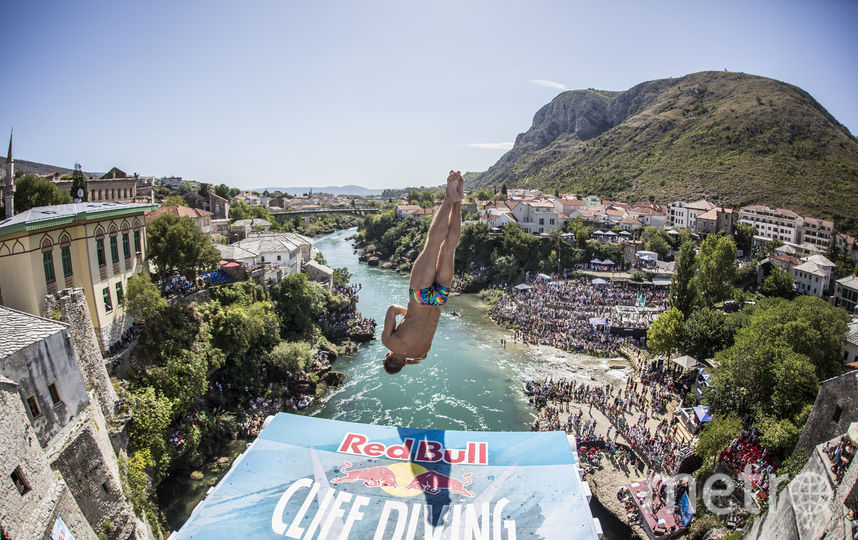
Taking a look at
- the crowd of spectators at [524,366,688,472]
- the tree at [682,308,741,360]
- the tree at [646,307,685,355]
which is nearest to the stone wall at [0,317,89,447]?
the crowd of spectators at [524,366,688,472]

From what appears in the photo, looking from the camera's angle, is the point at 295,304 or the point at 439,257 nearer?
the point at 439,257

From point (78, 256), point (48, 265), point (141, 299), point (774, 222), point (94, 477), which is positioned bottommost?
point (94, 477)

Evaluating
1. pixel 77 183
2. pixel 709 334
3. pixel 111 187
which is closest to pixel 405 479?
pixel 709 334

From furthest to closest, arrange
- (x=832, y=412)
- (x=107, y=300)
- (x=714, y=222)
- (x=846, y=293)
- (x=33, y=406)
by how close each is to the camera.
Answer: (x=714, y=222) → (x=846, y=293) → (x=107, y=300) → (x=832, y=412) → (x=33, y=406)

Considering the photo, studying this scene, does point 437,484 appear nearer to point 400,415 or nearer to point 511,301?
point 400,415

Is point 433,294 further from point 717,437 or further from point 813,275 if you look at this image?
point 813,275
